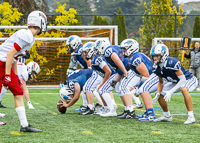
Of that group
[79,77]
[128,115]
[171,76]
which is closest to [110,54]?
[79,77]

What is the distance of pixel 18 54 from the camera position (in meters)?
4.68

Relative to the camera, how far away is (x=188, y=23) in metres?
50.9

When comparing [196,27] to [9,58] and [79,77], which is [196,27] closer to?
[79,77]

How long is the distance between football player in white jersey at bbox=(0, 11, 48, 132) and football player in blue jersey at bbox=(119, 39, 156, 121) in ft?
6.31

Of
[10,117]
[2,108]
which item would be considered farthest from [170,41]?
[10,117]

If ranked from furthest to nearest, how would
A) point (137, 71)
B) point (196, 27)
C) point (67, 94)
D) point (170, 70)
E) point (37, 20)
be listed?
point (196, 27) < point (67, 94) < point (137, 71) < point (170, 70) < point (37, 20)

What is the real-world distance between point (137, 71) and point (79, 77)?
1.43 m

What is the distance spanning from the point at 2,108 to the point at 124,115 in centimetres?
300

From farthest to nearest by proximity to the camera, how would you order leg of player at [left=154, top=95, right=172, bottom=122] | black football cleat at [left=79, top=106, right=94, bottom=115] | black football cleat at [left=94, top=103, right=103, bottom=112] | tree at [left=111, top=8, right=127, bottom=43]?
tree at [left=111, top=8, right=127, bottom=43] < black football cleat at [left=94, top=103, right=103, bottom=112] < black football cleat at [left=79, top=106, right=94, bottom=115] < leg of player at [left=154, top=95, right=172, bottom=122]

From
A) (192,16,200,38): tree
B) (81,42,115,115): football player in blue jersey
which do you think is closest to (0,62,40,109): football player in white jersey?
(81,42,115,115): football player in blue jersey

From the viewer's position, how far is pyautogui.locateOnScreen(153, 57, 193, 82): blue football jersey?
550 centimetres

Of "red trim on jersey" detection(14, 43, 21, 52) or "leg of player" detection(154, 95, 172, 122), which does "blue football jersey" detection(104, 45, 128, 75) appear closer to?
"leg of player" detection(154, 95, 172, 122)

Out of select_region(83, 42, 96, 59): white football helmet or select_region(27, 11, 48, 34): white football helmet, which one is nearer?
select_region(27, 11, 48, 34): white football helmet

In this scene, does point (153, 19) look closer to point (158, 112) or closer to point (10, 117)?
point (158, 112)
